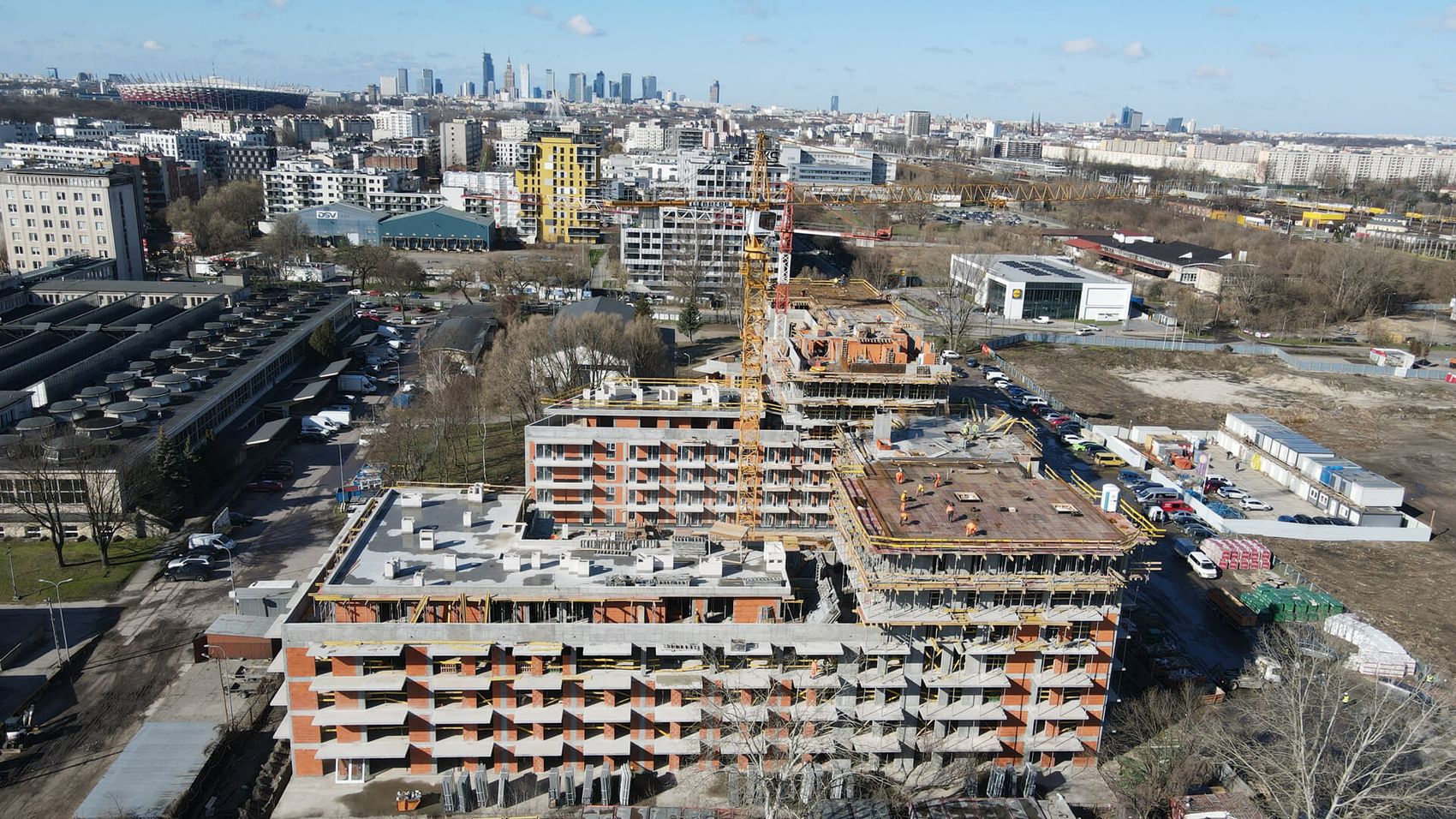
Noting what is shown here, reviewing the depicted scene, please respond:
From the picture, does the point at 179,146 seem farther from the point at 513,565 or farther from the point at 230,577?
the point at 513,565

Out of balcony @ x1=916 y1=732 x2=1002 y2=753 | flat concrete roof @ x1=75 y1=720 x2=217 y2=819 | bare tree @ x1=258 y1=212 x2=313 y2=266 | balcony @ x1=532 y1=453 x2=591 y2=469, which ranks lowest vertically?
flat concrete roof @ x1=75 y1=720 x2=217 y2=819

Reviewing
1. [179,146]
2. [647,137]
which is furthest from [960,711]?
[647,137]

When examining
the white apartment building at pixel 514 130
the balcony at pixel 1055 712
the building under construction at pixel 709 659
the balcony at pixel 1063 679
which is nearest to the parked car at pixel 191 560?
the building under construction at pixel 709 659

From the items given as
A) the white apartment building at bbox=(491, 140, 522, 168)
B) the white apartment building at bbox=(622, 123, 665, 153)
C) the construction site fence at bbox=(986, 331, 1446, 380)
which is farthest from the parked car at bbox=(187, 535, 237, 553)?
the white apartment building at bbox=(622, 123, 665, 153)

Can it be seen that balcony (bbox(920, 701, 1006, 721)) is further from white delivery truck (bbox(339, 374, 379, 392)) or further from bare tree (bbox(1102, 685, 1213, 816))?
white delivery truck (bbox(339, 374, 379, 392))

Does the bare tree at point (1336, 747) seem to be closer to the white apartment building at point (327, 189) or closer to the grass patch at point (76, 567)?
the grass patch at point (76, 567)

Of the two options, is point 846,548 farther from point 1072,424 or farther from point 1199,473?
point 1072,424

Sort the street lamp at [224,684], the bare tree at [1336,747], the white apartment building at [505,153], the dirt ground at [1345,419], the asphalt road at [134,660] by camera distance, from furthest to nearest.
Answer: the white apartment building at [505,153]
the dirt ground at [1345,419]
the street lamp at [224,684]
the asphalt road at [134,660]
the bare tree at [1336,747]
